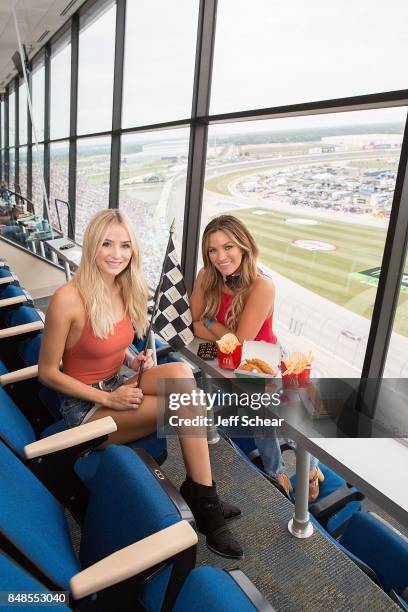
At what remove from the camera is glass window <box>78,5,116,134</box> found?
4.98 metres

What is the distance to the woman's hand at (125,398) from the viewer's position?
1.63 m

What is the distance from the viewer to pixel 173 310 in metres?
2.11

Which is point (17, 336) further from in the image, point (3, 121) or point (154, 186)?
point (3, 121)

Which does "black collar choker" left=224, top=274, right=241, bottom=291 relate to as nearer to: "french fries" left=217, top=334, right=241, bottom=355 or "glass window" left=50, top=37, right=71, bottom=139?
"french fries" left=217, top=334, right=241, bottom=355

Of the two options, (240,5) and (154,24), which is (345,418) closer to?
(240,5)

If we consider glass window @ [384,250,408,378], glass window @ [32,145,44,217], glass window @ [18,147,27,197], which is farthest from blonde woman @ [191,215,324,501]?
glass window @ [18,147,27,197]

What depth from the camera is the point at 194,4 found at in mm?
3287

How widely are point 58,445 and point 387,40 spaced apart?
1995 mm

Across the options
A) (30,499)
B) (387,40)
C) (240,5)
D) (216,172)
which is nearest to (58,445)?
(30,499)

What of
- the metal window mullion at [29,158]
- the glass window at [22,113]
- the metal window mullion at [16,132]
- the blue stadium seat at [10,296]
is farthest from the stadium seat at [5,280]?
the metal window mullion at [16,132]

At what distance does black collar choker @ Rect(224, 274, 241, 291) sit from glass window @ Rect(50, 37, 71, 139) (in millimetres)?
5488

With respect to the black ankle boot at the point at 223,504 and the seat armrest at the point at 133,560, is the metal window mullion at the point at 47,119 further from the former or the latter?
the seat armrest at the point at 133,560

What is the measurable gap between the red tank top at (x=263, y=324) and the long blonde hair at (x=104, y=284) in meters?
0.36

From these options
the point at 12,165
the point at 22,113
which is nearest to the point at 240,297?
the point at 22,113
